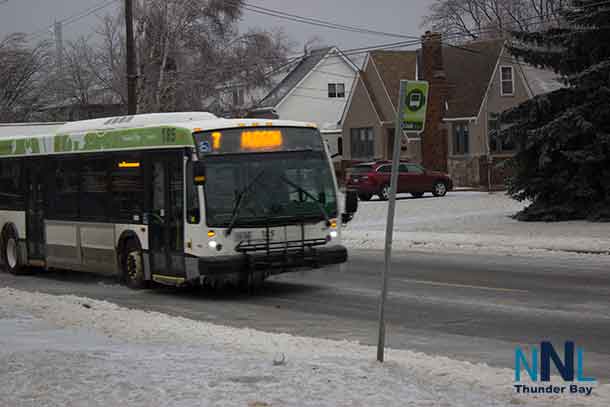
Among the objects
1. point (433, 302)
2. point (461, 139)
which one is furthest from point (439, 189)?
point (433, 302)

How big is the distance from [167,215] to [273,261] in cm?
198

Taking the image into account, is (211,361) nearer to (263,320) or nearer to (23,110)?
(263,320)

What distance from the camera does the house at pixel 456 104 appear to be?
55.6m

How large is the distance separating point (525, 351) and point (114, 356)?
4188mm

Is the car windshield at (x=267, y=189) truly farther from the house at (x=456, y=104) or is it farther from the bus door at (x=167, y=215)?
the house at (x=456, y=104)

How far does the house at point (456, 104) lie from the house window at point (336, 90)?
43.8 feet

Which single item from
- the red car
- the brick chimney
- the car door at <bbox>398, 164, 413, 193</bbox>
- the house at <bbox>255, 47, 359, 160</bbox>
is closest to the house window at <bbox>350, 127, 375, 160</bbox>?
the brick chimney

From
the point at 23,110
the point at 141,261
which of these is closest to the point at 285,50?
the point at 23,110

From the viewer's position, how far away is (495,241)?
77.7 ft

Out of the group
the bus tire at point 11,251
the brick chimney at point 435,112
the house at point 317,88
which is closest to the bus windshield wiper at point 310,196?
the bus tire at point 11,251

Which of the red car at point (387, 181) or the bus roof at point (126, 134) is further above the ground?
Result: the bus roof at point (126, 134)

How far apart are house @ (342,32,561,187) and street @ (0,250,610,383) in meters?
34.8

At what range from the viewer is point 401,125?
8.72 metres

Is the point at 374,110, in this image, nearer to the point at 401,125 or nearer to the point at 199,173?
the point at 199,173
